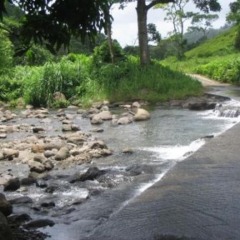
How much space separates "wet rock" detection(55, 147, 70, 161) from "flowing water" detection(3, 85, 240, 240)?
751mm

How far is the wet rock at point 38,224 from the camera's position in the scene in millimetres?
5590

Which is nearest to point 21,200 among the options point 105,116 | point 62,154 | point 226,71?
point 62,154

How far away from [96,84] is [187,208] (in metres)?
16.1

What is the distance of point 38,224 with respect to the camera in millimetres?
5625

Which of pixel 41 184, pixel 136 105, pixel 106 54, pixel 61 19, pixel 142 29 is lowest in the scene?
pixel 41 184

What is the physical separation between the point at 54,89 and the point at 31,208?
51.8 ft

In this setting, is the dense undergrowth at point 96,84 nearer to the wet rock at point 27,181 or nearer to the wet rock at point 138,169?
the wet rock at point 138,169

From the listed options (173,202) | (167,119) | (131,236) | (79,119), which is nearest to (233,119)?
(167,119)

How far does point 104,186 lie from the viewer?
292 inches

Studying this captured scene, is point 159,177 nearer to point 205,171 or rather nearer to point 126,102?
point 205,171

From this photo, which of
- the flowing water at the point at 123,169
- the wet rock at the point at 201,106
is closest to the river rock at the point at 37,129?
the flowing water at the point at 123,169

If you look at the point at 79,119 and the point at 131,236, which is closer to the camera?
the point at 131,236

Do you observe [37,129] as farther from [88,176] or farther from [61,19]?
[61,19]

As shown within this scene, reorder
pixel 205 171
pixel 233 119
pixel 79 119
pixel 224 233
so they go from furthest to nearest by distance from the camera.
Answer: pixel 79 119
pixel 233 119
pixel 205 171
pixel 224 233
